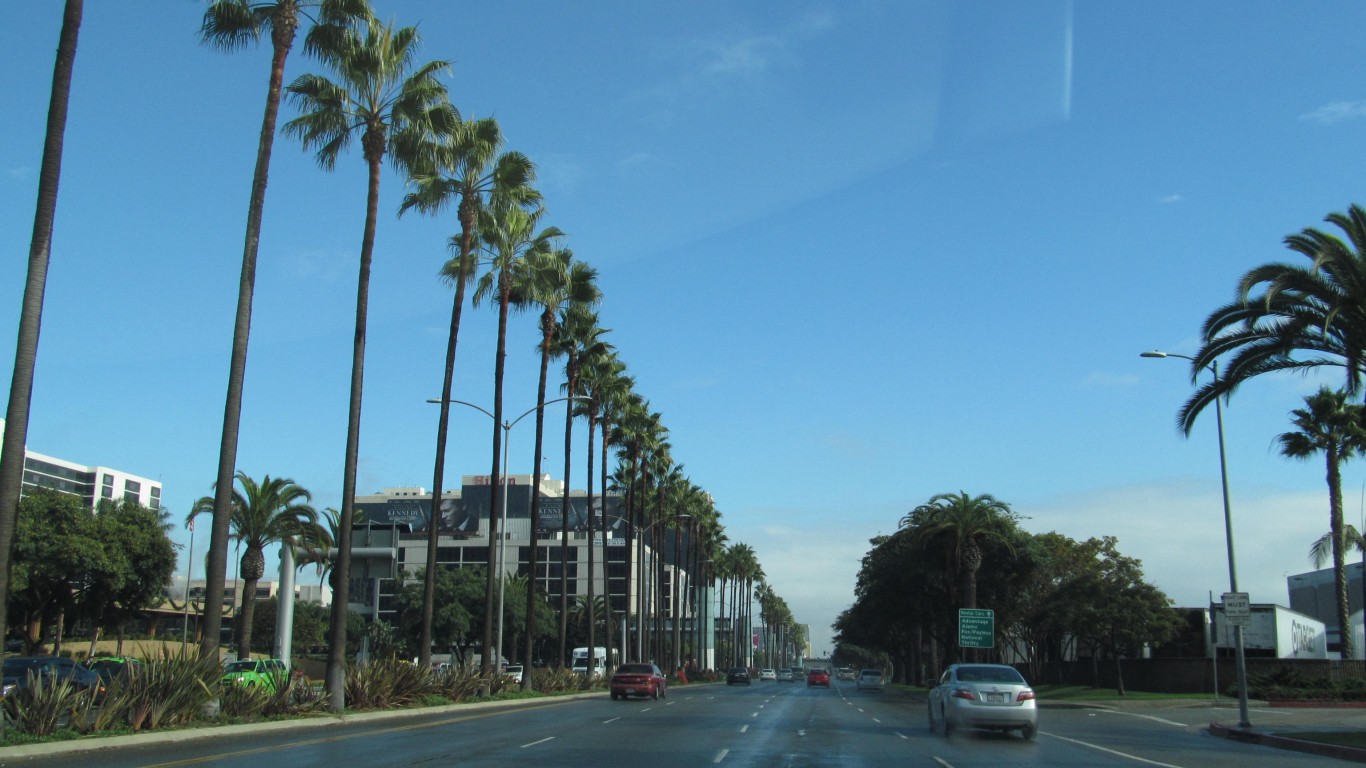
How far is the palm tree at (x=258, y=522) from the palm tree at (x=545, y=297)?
41.5ft

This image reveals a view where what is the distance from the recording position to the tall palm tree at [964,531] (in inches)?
2100

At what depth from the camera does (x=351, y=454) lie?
2866 centimetres

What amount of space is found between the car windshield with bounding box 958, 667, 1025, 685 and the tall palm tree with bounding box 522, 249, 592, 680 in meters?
23.5

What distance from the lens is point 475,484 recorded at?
167625 millimetres

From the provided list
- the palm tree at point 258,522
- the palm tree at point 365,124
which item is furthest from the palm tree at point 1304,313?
the palm tree at point 258,522

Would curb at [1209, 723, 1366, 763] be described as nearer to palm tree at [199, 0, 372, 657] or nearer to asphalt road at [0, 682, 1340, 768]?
asphalt road at [0, 682, 1340, 768]

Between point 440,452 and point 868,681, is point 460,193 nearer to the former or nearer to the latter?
point 440,452

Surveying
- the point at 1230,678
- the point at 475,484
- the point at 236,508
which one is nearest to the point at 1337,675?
the point at 1230,678

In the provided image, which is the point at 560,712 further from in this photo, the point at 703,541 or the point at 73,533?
the point at 703,541

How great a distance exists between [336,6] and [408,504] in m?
129

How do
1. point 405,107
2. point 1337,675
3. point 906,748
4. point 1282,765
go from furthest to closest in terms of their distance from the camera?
point 1337,675
point 405,107
point 906,748
point 1282,765

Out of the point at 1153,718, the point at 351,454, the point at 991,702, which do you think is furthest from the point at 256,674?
the point at 1153,718

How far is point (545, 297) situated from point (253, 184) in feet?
62.9

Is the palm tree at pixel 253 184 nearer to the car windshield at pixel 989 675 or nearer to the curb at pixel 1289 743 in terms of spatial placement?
the car windshield at pixel 989 675
